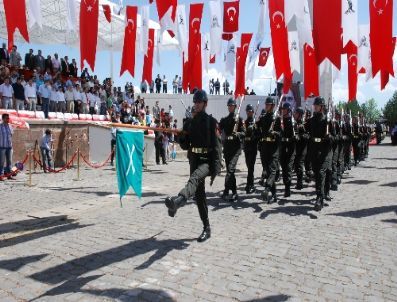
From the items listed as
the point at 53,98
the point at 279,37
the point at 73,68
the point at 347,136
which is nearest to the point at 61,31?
the point at 73,68

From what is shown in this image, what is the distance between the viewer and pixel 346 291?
185 inches

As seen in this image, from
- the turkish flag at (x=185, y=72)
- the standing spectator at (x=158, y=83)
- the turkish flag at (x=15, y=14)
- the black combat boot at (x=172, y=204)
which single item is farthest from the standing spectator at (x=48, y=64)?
the black combat boot at (x=172, y=204)

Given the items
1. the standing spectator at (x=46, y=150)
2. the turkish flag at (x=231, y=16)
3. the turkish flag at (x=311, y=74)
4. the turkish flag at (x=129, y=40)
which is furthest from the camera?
the turkish flag at (x=129, y=40)

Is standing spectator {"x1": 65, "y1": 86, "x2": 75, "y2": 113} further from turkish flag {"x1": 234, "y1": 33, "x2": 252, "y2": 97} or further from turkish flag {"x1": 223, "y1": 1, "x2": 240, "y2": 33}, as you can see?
turkish flag {"x1": 223, "y1": 1, "x2": 240, "y2": 33}

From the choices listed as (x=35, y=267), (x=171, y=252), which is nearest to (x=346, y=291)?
(x=171, y=252)

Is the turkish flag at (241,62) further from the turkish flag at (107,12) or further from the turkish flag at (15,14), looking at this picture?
the turkish flag at (15,14)

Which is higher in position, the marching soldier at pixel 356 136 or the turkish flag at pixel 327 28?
the turkish flag at pixel 327 28

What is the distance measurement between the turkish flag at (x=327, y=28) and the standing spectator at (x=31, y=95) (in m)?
11.6

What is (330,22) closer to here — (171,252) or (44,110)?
(171,252)

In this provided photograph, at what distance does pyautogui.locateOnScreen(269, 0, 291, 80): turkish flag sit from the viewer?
13.8 m

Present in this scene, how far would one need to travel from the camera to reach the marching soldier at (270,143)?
9.89 m

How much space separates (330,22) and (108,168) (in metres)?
10.7

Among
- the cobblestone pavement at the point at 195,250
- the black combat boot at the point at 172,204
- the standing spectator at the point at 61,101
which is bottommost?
the cobblestone pavement at the point at 195,250

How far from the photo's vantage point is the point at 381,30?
43.9ft
